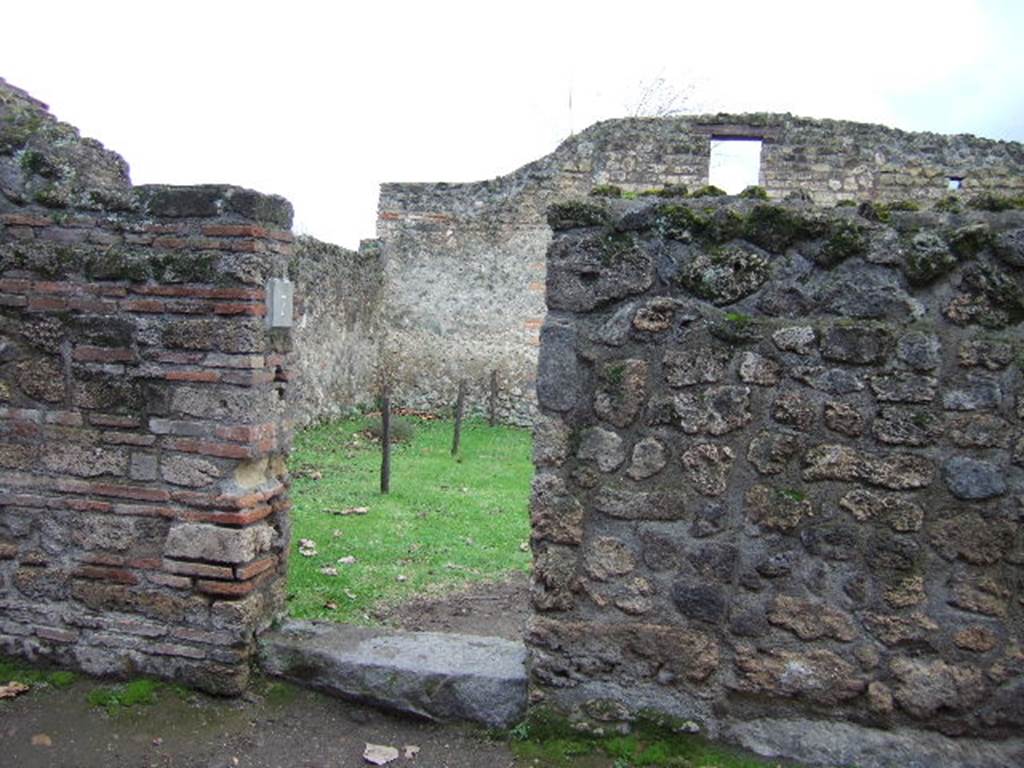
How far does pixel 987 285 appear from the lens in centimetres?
303

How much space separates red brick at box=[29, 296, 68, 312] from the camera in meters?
3.73

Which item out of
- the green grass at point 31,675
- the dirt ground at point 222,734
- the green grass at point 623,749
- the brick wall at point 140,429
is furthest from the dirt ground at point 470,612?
the green grass at point 31,675

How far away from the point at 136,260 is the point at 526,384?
10.7 metres

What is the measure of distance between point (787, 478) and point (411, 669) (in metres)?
1.75

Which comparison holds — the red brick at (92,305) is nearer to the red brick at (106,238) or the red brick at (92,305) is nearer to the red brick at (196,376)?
the red brick at (106,238)

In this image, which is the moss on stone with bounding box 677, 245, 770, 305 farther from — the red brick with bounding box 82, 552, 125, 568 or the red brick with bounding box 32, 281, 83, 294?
the red brick with bounding box 82, 552, 125, 568

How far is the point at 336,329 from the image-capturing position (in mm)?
12570

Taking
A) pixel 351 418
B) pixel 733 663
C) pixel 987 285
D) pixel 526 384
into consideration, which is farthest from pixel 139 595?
pixel 526 384

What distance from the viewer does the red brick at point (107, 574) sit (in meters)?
3.74

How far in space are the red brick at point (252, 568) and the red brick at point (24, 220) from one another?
1745mm

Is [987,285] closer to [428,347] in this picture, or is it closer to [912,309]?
[912,309]

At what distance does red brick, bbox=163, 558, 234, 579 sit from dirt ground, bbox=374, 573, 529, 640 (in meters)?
1.45

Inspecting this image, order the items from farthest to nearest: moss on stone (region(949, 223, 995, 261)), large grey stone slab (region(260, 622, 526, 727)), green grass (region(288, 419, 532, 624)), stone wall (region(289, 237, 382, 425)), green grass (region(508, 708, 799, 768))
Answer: stone wall (region(289, 237, 382, 425)) < green grass (region(288, 419, 532, 624)) < large grey stone slab (region(260, 622, 526, 727)) < green grass (region(508, 708, 799, 768)) < moss on stone (region(949, 223, 995, 261))

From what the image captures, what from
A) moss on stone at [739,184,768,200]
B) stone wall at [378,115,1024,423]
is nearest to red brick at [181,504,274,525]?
moss on stone at [739,184,768,200]
